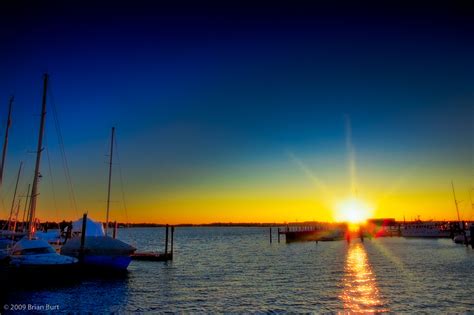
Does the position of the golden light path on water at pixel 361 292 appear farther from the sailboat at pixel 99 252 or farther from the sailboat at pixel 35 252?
the sailboat at pixel 35 252

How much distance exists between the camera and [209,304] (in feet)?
79.2

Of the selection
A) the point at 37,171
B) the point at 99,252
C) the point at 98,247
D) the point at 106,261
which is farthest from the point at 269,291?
the point at 37,171

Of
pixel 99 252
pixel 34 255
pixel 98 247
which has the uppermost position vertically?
pixel 98 247

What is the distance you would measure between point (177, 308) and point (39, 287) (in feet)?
43.5

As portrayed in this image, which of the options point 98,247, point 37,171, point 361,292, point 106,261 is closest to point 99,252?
point 98,247

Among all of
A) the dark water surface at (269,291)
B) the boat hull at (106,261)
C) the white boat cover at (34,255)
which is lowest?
the dark water surface at (269,291)

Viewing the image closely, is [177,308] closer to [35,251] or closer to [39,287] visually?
[39,287]

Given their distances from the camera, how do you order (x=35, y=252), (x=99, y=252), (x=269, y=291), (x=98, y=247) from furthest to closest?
(x=98, y=247), (x=99, y=252), (x=35, y=252), (x=269, y=291)

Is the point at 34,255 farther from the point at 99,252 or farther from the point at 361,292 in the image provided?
the point at 361,292

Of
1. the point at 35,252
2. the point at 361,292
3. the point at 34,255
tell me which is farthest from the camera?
the point at 35,252

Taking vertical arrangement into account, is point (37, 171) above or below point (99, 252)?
above

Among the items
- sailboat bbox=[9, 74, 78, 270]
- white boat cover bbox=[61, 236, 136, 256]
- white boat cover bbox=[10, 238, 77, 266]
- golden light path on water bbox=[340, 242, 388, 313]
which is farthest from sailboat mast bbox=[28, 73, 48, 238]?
golden light path on water bbox=[340, 242, 388, 313]

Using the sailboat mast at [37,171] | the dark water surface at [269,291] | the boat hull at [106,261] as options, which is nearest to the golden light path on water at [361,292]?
the dark water surface at [269,291]

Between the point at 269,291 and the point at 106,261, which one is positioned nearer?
the point at 269,291
